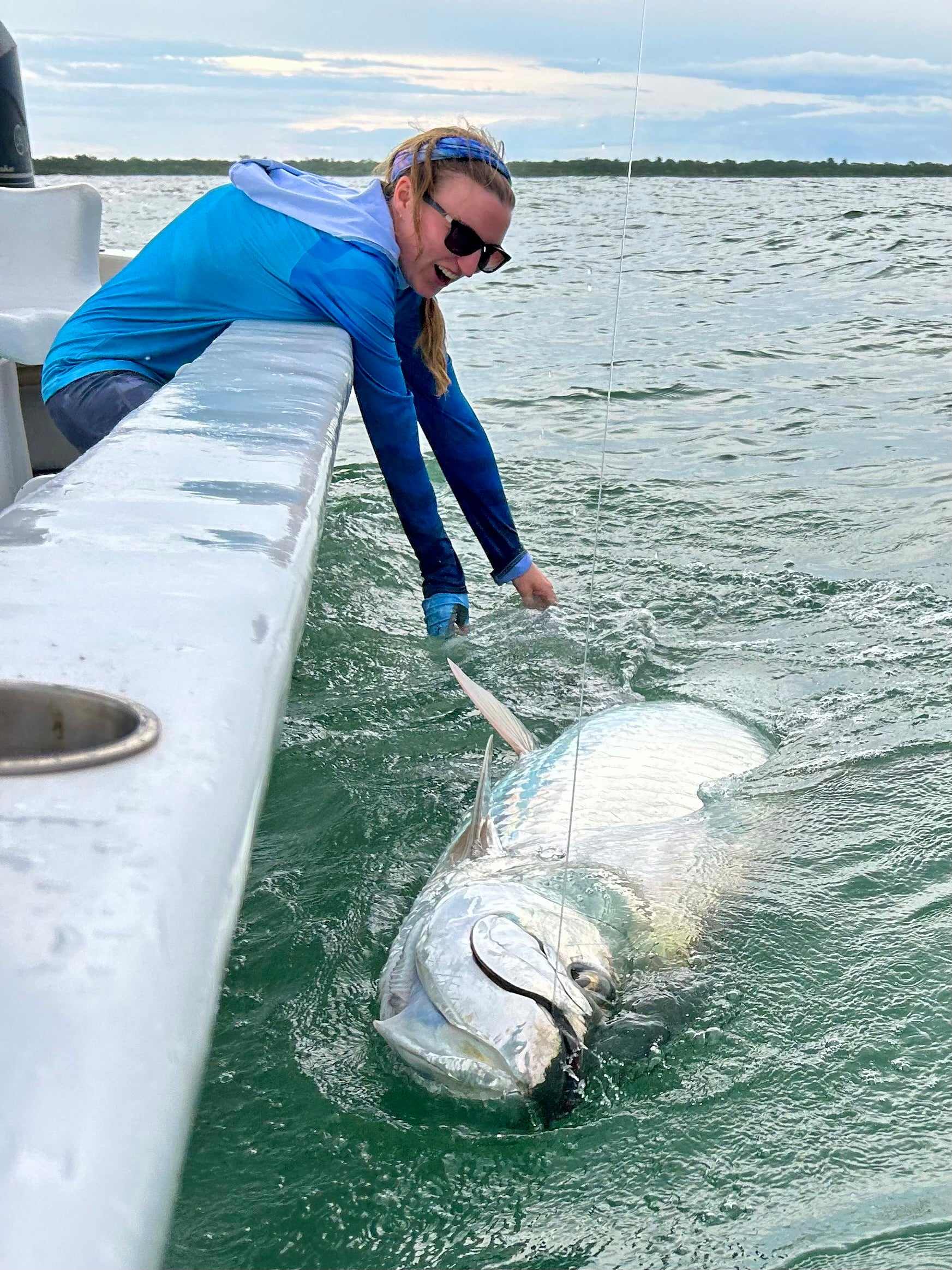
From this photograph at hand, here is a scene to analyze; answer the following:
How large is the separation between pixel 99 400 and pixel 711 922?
231cm

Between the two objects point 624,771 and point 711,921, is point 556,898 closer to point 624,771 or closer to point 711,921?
point 711,921

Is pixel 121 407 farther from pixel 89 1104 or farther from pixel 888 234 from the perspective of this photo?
pixel 888 234

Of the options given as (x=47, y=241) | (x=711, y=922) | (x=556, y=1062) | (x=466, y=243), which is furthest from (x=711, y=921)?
(x=47, y=241)

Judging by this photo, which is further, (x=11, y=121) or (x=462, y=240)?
(x=11, y=121)

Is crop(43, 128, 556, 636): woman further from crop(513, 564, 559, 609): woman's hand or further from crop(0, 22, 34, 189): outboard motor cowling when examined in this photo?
crop(0, 22, 34, 189): outboard motor cowling

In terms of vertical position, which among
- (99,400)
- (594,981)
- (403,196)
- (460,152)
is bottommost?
(594,981)

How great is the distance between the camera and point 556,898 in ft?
7.24

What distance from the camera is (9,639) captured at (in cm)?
146

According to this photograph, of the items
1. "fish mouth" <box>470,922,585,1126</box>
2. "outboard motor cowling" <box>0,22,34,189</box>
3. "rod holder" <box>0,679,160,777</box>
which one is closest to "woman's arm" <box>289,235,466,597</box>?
"fish mouth" <box>470,922,585,1126</box>

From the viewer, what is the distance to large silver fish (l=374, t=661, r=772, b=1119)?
1888 mm

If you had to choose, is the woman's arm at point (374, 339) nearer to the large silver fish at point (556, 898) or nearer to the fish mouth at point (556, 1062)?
the large silver fish at point (556, 898)

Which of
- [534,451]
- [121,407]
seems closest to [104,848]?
[121,407]

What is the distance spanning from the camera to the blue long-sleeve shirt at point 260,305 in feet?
11.4

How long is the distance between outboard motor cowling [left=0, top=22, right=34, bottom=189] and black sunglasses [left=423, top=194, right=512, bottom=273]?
3.43m
